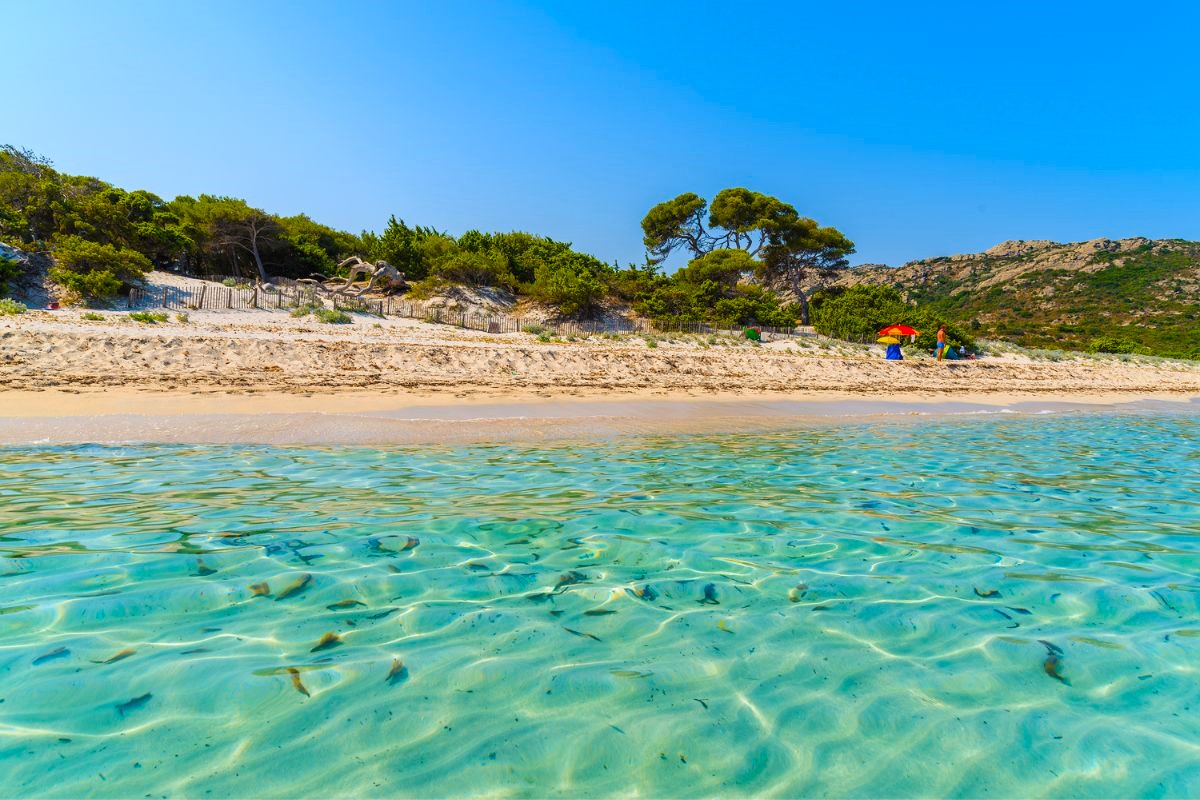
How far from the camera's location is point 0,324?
48.1 ft

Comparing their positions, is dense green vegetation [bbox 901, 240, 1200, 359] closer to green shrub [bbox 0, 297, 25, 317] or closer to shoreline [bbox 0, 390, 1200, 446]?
shoreline [bbox 0, 390, 1200, 446]

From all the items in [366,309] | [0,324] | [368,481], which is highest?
[366,309]

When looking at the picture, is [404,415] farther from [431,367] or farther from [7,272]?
[7,272]

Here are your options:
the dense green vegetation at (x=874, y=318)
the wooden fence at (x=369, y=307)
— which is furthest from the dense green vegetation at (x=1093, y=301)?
the wooden fence at (x=369, y=307)

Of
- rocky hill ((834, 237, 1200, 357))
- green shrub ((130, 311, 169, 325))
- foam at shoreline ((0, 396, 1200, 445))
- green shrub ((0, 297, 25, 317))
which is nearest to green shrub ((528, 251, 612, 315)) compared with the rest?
green shrub ((130, 311, 169, 325))

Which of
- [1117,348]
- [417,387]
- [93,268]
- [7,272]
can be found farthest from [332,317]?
[1117,348]

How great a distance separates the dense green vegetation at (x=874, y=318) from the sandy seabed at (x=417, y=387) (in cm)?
615

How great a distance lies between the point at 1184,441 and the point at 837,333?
2577 centimetres

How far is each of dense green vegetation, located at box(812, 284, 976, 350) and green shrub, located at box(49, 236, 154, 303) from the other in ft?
121

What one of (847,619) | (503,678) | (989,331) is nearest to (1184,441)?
(847,619)

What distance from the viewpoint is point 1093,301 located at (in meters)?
70.0

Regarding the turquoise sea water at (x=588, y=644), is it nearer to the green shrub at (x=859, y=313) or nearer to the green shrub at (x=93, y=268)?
the green shrub at (x=93, y=268)

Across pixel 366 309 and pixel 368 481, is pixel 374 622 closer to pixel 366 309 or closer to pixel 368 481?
pixel 368 481

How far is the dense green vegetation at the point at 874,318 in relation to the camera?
102ft
